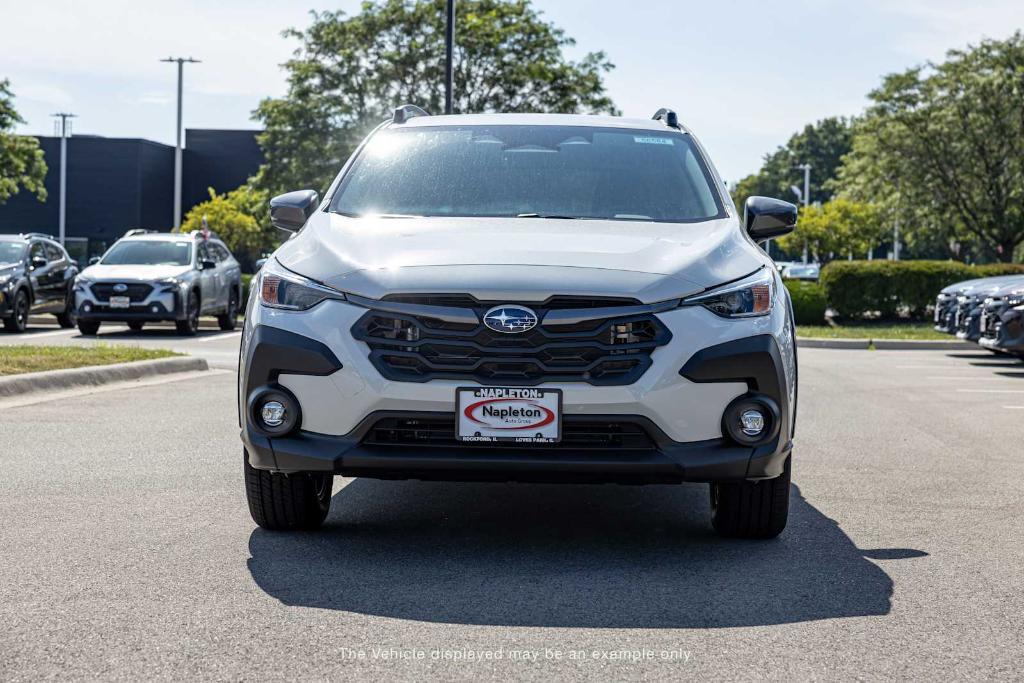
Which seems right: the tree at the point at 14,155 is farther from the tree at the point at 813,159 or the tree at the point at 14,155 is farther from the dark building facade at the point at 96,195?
the tree at the point at 813,159

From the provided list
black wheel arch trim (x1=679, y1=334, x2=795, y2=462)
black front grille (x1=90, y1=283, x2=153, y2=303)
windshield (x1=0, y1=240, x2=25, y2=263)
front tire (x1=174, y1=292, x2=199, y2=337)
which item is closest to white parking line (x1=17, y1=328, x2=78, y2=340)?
black front grille (x1=90, y1=283, x2=153, y2=303)

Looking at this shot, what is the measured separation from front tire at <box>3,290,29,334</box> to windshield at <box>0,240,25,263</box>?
625 mm

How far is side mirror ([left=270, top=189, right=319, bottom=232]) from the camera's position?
6.50 m

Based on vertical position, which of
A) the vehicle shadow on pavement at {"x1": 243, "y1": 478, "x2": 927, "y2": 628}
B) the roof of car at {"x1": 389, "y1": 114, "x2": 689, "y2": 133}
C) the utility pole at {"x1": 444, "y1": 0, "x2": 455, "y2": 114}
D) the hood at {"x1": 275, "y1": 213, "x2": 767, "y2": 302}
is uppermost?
the utility pole at {"x1": 444, "y1": 0, "x2": 455, "y2": 114}

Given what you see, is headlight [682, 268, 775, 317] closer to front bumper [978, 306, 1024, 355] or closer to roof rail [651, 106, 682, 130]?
roof rail [651, 106, 682, 130]

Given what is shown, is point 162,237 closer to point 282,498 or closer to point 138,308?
point 138,308

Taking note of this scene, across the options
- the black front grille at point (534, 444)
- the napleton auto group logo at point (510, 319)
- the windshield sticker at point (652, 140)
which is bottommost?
the black front grille at point (534, 444)

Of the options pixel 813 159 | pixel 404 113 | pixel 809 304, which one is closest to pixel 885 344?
pixel 809 304

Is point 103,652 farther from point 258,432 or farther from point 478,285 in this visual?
point 478,285

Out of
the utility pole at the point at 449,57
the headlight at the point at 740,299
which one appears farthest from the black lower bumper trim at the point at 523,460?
the utility pole at the point at 449,57

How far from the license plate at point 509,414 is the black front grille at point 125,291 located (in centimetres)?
1764

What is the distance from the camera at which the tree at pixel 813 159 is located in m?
126

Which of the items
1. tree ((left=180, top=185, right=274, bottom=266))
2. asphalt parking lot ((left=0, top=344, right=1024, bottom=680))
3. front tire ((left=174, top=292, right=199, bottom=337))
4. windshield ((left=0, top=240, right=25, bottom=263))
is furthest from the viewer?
tree ((left=180, top=185, right=274, bottom=266))

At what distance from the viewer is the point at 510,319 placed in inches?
201
